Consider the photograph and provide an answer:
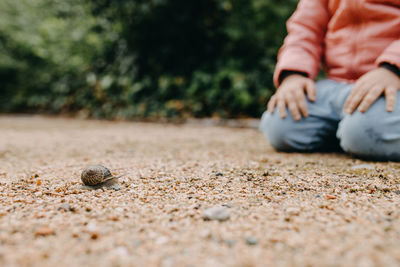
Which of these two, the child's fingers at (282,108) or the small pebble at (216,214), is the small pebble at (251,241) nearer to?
the small pebble at (216,214)

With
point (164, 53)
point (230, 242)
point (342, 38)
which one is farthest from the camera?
point (164, 53)

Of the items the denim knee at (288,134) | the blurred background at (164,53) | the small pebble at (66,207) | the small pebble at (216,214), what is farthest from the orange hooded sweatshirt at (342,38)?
the blurred background at (164,53)

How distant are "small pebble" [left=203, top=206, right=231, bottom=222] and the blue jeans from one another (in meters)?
0.98

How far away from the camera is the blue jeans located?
1509 millimetres

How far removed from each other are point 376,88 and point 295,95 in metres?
0.41

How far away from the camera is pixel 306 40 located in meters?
1.90

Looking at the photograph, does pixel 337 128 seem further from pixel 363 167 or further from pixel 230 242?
pixel 230 242

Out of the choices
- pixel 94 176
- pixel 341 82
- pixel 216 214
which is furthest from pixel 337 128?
pixel 94 176

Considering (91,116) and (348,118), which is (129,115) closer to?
(91,116)

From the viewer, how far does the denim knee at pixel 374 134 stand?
A: 1499 mm

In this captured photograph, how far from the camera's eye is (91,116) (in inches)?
208

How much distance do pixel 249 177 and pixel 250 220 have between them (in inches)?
17.7

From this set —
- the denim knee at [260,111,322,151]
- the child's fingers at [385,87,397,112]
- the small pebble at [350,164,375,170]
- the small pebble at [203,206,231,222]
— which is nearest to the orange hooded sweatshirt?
the child's fingers at [385,87,397,112]

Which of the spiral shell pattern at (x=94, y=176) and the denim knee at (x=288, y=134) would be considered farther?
the denim knee at (x=288, y=134)
